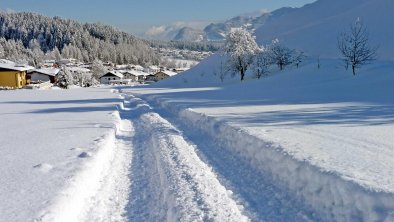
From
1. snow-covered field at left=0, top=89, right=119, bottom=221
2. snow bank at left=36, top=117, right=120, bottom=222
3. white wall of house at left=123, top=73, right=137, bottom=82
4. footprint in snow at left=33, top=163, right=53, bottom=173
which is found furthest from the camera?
white wall of house at left=123, top=73, right=137, bottom=82

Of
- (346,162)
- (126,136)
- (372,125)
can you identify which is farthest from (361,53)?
(346,162)

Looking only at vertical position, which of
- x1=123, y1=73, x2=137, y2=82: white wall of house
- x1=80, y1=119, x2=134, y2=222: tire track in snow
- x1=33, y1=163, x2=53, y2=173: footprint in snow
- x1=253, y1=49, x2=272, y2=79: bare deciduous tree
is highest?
x1=253, y1=49, x2=272, y2=79: bare deciduous tree

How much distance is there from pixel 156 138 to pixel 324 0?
115441mm

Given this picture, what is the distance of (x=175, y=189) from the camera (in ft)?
25.7

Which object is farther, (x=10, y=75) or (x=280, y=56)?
(x=10, y=75)

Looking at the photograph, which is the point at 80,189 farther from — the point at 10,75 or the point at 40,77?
the point at 40,77

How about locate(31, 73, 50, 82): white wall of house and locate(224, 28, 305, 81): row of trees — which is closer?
locate(224, 28, 305, 81): row of trees

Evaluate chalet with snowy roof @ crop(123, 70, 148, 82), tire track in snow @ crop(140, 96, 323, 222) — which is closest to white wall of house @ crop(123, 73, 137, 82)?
chalet with snowy roof @ crop(123, 70, 148, 82)

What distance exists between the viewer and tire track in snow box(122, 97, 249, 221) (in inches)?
263

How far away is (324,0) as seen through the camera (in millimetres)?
117500

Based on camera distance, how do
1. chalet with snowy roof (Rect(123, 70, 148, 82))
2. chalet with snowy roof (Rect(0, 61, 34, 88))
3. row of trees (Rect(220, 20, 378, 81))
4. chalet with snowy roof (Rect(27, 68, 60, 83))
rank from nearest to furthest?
row of trees (Rect(220, 20, 378, 81)) < chalet with snowy roof (Rect(0, 61, 34, 88)) < chalet with snowy roof (Rect(27, 68, 60, 83)) < chalet with snowy roof (Rect(123, 70, 148, 82))

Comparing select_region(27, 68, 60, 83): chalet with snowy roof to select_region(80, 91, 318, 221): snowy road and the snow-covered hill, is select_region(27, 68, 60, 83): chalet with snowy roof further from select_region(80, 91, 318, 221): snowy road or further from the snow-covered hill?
select_region(80, 91, 318, 221): snowy road

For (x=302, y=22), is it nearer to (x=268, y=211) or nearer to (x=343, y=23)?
(x=343, y=23)

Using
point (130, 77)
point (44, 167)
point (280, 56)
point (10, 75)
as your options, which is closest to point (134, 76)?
point (130, 77)
